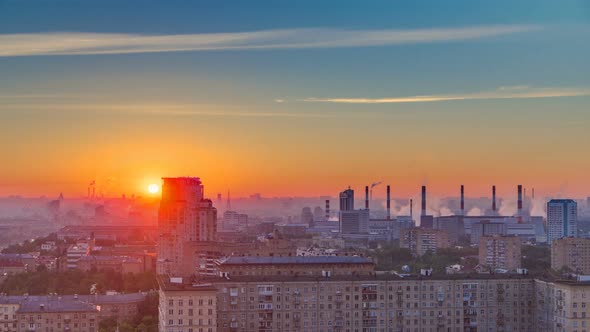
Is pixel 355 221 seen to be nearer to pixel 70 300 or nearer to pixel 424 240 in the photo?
pixel 424 240

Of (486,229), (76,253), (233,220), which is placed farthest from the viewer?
(233,220)

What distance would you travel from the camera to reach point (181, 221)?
1718 inches

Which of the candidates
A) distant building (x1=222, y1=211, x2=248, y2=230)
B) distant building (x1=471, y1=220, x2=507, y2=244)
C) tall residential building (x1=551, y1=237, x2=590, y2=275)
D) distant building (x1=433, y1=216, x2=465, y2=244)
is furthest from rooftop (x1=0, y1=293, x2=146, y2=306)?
distant building (x1=222, y1=211, x2=248, y2=230)

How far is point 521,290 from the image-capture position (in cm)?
1938

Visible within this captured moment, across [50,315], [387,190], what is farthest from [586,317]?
[387,190]

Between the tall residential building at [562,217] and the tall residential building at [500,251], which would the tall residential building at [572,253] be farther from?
the tall residential building at [562,217]

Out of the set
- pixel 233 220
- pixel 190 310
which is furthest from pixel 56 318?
pixel 233 220

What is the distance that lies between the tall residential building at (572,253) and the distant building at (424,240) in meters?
10.6

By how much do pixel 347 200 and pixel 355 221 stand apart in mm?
3701

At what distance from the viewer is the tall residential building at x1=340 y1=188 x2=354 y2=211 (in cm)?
7688

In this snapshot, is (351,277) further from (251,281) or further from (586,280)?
(586,280)

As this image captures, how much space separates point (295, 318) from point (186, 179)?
31064 millimetres

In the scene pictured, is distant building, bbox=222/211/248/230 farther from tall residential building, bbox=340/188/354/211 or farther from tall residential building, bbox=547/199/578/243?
tall residential building, bbox=547/199/578/243

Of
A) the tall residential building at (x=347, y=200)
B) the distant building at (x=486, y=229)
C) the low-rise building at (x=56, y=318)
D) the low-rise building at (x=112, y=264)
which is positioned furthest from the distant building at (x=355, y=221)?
the low-rise building at (x=56, y=318)
